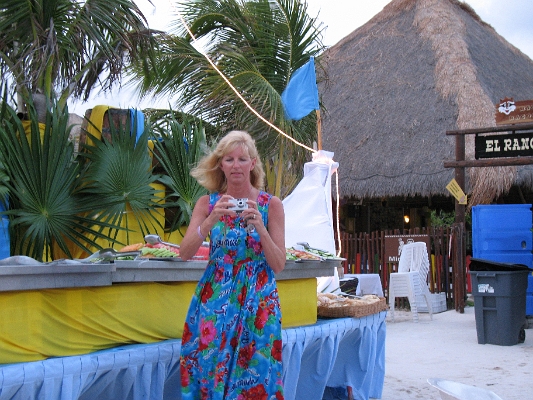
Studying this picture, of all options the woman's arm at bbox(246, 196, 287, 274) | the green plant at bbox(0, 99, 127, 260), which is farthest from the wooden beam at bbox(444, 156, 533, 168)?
the woman's arm at bbox(246, 196, 287, 274)

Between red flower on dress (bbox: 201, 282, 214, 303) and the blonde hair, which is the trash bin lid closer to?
the blonde hair

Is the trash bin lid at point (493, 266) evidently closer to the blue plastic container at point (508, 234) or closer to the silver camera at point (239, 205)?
the blue plastic container at point (508, 234)

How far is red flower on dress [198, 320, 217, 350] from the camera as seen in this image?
121 inches

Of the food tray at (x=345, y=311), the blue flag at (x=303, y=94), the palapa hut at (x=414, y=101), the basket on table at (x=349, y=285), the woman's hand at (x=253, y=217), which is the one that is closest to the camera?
the woman's hand at (x=253, y=217)

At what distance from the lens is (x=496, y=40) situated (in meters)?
23.3

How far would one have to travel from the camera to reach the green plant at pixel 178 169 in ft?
19.9

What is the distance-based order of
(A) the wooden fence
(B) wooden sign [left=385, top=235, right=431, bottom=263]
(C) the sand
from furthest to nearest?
(B) wooden sign [left=385, top=235, right=431, bottom=263]
(A) the wooden fence
(C) the sand

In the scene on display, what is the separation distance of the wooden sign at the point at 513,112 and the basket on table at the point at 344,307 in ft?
22.9

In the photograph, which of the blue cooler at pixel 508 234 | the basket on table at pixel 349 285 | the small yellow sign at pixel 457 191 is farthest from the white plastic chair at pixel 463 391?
the small yellow sign at pixel 457 191

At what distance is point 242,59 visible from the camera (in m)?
11.2

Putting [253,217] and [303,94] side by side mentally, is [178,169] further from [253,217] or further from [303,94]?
[253,217]

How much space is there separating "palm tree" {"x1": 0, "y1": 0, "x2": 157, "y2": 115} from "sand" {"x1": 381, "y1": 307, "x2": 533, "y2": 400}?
177 inches

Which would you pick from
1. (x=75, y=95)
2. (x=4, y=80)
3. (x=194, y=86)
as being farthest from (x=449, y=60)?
(x=4, y=80)

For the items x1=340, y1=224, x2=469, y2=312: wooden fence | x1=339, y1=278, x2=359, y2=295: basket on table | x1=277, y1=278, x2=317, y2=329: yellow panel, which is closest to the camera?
x1=277, y1=278, x2=317, y2=329: yellow panel
